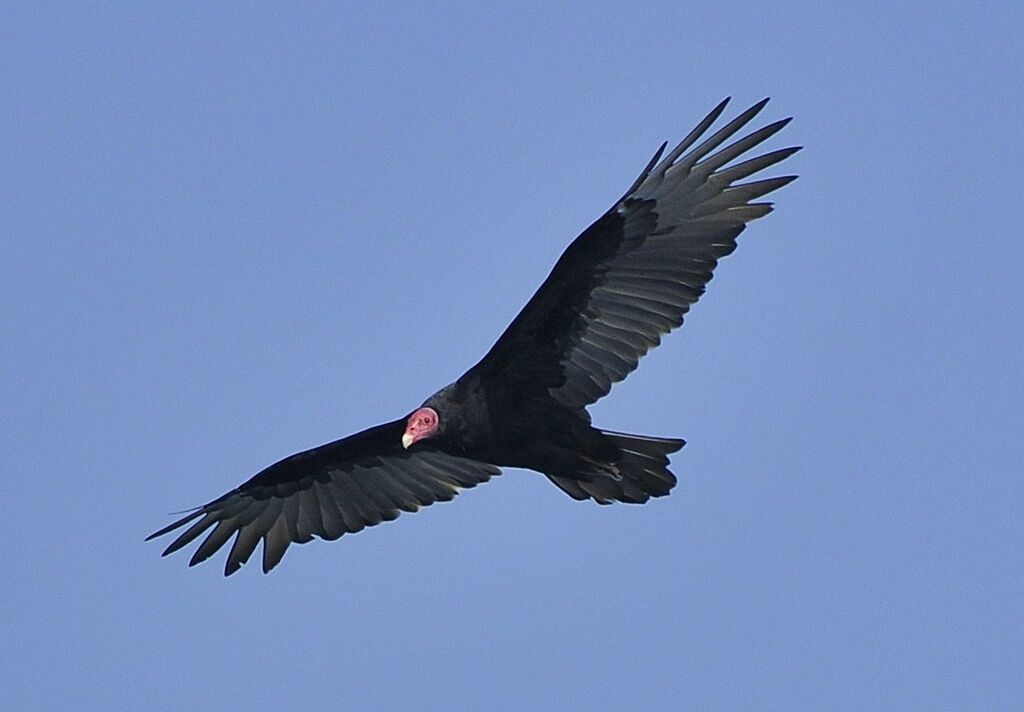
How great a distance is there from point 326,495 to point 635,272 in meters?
2.74

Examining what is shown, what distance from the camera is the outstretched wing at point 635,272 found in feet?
34.4

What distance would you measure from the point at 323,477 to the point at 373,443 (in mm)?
449

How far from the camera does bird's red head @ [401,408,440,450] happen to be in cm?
1065

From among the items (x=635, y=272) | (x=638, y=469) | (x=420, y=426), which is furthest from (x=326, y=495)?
(x=635, y=272)

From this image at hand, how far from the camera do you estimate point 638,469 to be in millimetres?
10703

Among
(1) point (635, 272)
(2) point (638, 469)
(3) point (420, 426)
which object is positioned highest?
(1) point (635, 272)

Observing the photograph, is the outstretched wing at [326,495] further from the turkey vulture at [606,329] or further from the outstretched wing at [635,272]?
the outstretched wing at [635,272]

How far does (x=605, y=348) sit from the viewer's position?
35.0 ft

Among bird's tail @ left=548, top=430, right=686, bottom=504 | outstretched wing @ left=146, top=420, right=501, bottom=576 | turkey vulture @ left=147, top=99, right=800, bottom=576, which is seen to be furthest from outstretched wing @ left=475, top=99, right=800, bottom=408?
outstretched wing @ left=146, top=420, right=501, bottom=576

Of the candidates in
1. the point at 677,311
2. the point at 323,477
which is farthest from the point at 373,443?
the point at 677,311

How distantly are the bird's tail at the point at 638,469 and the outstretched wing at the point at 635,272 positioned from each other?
0.32 meters

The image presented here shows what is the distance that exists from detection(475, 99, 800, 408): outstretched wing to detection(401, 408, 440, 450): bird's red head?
0.36 m

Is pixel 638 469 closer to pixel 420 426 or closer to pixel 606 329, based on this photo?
pixel 606 329

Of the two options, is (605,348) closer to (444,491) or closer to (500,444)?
(500,444)
